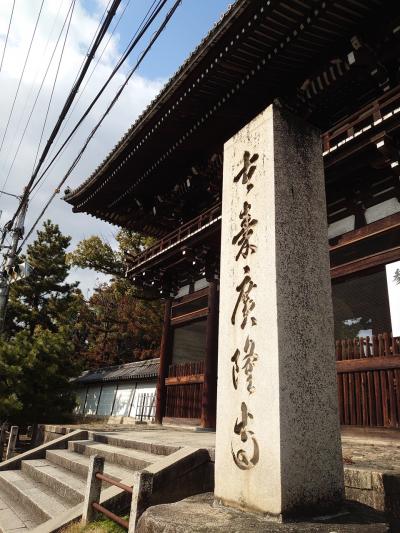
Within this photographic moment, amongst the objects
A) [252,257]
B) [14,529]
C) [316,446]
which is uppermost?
[252,257]

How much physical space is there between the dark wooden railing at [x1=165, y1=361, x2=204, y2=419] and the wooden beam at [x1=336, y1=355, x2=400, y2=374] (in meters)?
4.32

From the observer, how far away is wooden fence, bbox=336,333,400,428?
18.8 ft

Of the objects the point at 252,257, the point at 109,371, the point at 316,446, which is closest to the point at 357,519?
the point at 316,446

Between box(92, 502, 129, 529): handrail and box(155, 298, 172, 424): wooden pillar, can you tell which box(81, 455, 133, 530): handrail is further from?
box(155, 298, 172, 424): wooden pillar

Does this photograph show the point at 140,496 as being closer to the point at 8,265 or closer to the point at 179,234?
the point at 179,234

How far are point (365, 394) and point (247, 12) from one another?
19.0 feet

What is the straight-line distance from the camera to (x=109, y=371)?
21312mm

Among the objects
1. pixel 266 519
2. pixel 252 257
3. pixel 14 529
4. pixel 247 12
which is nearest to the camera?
pixel 266 519

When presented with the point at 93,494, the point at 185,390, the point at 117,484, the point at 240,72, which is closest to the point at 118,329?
the point at 185,390

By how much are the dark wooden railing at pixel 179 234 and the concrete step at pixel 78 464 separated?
517cm

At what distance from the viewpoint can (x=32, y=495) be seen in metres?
5.66

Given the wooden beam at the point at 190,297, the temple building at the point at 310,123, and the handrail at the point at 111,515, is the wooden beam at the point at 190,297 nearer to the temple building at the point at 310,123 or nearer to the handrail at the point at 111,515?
the temple building at the point at 310,123

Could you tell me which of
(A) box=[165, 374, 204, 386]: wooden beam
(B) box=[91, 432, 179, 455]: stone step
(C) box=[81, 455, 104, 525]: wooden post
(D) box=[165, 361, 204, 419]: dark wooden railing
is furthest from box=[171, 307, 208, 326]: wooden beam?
(C) box=[81, 455, 104, 525]: wooden post

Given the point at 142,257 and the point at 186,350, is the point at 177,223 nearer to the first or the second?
the point at 142,257
